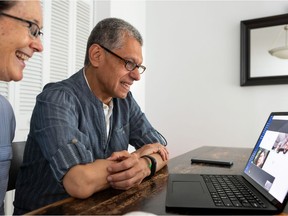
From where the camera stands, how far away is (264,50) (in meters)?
2.69

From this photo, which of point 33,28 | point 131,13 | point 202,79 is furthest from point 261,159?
point 131,13

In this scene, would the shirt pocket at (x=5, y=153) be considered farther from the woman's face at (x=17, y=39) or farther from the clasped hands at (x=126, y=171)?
the clasped hands at (x=126, y=171)

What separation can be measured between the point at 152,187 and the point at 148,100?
2466 mm

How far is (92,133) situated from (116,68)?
0.31 metres

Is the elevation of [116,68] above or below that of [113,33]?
below

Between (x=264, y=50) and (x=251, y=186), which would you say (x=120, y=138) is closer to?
(x=251, y=186)

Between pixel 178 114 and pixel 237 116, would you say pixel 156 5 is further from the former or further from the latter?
pixel 237 116

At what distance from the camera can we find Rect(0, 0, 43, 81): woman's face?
89cm

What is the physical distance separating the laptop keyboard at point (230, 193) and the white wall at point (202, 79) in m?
1.94

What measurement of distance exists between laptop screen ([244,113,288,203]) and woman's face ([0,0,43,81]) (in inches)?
33.0

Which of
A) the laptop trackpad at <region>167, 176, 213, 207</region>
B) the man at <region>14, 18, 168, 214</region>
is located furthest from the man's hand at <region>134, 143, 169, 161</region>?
the laptop trackpad at <region>167, 176, 213, 207</region>

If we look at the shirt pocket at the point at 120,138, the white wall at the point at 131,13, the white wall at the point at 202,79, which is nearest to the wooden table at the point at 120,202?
the shirt pocket at the point at 120,138

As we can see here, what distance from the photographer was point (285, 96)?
262 centimetres

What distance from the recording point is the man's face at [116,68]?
1261mm
